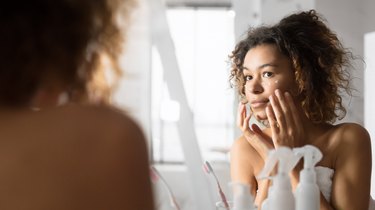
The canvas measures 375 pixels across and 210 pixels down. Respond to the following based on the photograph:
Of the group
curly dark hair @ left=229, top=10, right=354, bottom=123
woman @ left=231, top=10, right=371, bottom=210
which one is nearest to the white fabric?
woman @ left=231, top=10, right=371, bottom=210

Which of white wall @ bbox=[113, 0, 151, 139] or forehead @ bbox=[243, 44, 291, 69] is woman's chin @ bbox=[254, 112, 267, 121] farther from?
white wall @ bbox=[113, 0, 151, 139]

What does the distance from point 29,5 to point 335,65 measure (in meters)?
0.66

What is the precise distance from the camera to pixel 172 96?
93 centimetres

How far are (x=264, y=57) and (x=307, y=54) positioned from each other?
0.08 m

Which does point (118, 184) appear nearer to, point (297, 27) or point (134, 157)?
point (134, 157)

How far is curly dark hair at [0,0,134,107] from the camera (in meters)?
0.43

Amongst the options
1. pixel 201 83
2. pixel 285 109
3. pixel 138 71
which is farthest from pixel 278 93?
pixel 138 71

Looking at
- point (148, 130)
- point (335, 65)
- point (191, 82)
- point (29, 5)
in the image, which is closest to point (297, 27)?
point (335, 65)

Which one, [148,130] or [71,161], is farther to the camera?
[148,130]

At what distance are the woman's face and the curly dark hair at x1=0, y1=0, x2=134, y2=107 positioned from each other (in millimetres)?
468

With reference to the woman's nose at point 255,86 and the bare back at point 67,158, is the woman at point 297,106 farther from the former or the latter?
the bare back at point 67,158

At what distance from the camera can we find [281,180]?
0.78 meters

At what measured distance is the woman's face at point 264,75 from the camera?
0.90 metres

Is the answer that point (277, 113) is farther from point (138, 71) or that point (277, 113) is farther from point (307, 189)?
point (138, 71)
